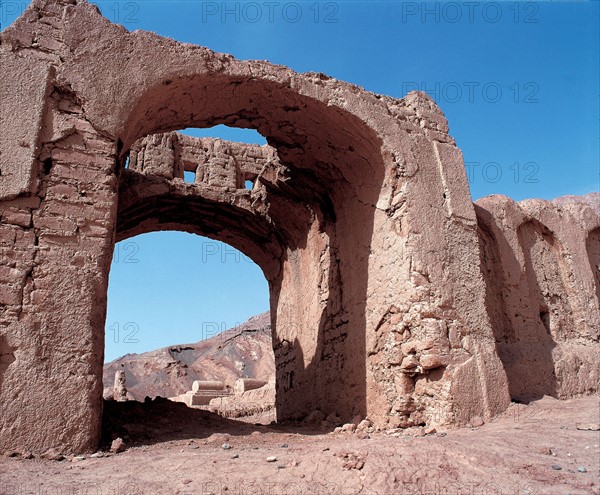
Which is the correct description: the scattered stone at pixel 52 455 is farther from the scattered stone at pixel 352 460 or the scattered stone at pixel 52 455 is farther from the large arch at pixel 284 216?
the scattered stone at pixel 352 460

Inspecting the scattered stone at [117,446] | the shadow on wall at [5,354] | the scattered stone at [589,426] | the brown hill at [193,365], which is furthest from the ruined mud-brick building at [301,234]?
the brown hill at [193,365]

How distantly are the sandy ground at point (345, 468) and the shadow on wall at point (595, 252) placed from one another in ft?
14.4

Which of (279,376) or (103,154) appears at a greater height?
(103,154)

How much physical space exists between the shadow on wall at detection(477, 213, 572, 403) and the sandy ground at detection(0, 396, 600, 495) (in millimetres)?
1778

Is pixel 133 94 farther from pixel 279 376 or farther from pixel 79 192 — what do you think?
pixel 279 376

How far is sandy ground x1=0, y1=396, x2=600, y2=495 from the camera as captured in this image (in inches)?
125

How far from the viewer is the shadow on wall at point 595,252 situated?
8484mm

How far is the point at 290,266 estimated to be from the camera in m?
8.94

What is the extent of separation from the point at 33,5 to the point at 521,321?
642 cm

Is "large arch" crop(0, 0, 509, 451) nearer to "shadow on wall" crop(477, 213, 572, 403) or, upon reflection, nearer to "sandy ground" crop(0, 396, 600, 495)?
"sandy ground" crop(0, 396, 600, 495)

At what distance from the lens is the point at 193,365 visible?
29.3 m

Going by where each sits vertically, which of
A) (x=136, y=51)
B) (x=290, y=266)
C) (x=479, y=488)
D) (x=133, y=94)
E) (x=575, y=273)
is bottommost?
(x=479, y=488)

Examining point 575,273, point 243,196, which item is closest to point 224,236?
point 243,196

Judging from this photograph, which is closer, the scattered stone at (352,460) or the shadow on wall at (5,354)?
the scattered stone at (352,460)
